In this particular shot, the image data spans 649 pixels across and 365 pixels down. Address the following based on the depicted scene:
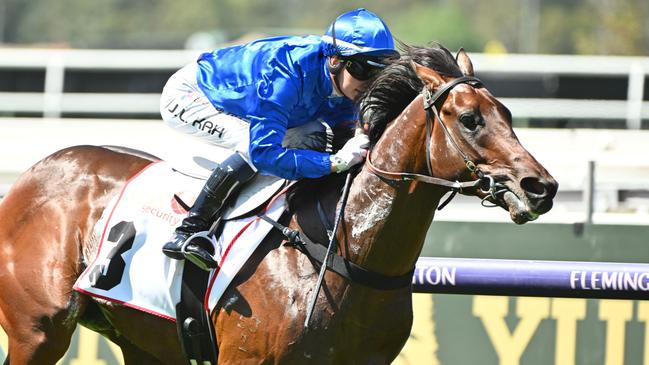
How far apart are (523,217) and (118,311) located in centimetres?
181

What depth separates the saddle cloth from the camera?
170 inches

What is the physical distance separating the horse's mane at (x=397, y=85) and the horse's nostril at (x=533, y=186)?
0.55 metres

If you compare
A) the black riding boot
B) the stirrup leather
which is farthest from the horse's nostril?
the stirrup leather

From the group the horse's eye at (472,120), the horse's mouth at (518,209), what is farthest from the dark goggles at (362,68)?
the horse's mouth at (518,209)

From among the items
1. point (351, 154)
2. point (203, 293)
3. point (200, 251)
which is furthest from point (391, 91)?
point (203, 293)

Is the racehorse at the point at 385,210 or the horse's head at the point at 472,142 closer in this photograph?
the horse's head at the point at 472,142

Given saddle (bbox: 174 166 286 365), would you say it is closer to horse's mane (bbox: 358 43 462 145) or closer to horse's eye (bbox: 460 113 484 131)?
horse's mane (bbox: 358 43 462 145)

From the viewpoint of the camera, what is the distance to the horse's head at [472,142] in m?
3.72

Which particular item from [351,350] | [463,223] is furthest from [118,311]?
[463,223]

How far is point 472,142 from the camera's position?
3.87 metres

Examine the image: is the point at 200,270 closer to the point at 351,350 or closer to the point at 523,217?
the point at 351,350

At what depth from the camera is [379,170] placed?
4109 mm

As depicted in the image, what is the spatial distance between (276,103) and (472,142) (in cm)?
76

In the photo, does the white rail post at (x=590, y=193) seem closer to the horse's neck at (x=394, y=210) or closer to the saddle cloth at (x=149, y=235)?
the horse's neck at (x=394, y=210)
